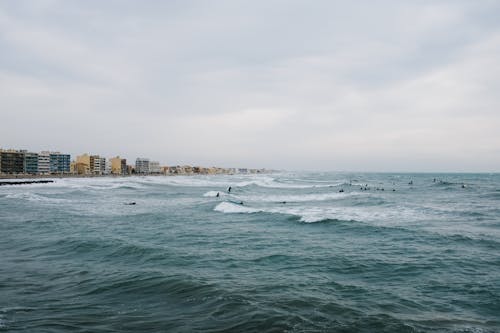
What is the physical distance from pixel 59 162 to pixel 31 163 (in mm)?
14080

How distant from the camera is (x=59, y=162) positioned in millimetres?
137875

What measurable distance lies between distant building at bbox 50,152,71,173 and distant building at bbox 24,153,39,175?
882cm

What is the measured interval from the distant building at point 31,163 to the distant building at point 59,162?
347 inches

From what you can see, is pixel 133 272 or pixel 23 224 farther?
pixel 23 224

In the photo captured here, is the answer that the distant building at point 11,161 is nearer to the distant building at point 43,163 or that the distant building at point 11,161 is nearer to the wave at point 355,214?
the distant building at point 43,163

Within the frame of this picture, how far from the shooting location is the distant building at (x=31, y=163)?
122 metres

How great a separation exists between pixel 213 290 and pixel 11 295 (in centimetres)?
506

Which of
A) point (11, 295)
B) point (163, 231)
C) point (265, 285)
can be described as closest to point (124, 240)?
point (163, 231)

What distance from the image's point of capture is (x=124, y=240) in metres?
16.4

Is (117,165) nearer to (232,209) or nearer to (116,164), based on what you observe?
(116,164)

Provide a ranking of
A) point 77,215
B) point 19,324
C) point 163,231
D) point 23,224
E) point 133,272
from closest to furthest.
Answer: point 19,324
point 133,272
point 163,231
point 23,224
point 77,215

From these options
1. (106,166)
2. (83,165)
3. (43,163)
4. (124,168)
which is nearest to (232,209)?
(43,163)

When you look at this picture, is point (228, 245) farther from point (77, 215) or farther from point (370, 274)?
point (77, 215)

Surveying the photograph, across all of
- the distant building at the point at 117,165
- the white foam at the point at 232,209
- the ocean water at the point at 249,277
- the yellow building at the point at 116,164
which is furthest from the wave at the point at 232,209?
the yellow building at the point at 116,164
